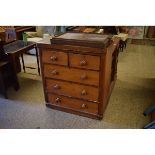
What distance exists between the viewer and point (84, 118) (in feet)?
6.32

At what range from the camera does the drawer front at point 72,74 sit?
5.48 feet

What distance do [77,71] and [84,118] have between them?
1.86ft

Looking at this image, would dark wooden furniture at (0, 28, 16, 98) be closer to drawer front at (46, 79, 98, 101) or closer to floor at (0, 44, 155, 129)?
floor at (0, 44, 155, 129)

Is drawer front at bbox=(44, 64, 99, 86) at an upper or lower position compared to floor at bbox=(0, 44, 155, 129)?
upper

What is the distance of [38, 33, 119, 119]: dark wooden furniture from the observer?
5.14ft

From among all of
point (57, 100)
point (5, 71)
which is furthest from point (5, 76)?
point (57, 100)

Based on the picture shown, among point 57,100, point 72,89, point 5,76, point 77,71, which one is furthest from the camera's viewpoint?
point 5,76

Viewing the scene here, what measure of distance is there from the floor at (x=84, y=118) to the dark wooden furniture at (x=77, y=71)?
0.14 metres

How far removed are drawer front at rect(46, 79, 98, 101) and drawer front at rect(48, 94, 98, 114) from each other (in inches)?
2.6

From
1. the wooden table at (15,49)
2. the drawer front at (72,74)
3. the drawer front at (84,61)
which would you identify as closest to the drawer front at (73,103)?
the drawer front at (72,74)

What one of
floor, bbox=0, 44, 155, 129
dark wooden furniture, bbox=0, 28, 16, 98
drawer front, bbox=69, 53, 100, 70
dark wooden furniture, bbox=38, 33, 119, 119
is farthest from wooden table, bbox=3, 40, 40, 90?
drawer front, bbox=69, 53, 100, 70

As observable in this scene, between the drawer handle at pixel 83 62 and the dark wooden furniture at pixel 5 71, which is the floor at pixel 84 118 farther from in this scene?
the drawer handle at pixel 83 62

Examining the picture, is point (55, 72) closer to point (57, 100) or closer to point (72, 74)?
point (72, 74)
